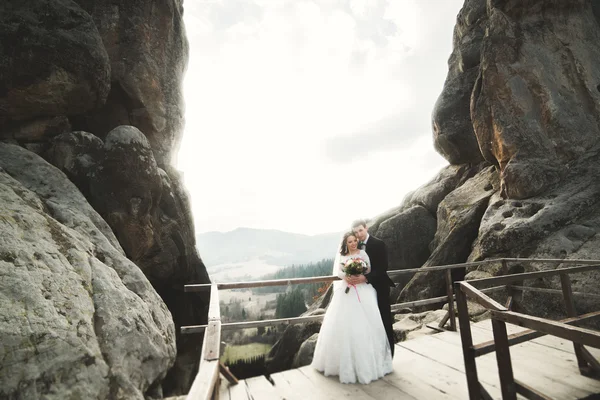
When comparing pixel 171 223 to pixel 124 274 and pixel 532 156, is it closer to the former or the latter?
pixel 124 274

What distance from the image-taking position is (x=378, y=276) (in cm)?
497

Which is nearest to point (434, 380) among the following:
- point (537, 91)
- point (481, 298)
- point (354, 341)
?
point (354, 341)

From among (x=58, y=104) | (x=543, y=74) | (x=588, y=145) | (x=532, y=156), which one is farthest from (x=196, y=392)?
(x=543, y=74)

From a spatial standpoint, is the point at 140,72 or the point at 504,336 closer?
the point at 504,336

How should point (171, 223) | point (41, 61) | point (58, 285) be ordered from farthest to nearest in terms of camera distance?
point (171, 223) → point (41, 61) → point (58, 285)

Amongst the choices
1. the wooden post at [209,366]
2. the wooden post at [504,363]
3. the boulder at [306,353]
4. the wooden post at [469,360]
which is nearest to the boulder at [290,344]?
the boulder at [306,353]

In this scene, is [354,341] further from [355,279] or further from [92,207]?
[92,207]

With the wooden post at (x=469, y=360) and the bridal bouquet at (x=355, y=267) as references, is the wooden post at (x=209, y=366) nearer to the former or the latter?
the bridal bouquet at (x=355, y=267)

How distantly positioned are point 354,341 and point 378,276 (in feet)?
3.80

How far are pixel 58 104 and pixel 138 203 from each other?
4.45 metres

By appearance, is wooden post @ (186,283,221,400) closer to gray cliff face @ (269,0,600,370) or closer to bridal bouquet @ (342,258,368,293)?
bridal bouquet @ (342,258,368,293)

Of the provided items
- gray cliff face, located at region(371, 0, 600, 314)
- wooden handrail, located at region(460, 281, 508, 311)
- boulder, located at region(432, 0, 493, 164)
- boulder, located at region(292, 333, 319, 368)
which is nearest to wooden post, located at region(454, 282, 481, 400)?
wooden handrail, located at region(460, 281, 508, 311)

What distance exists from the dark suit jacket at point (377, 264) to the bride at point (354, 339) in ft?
0.44

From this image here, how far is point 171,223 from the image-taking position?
592 inches
